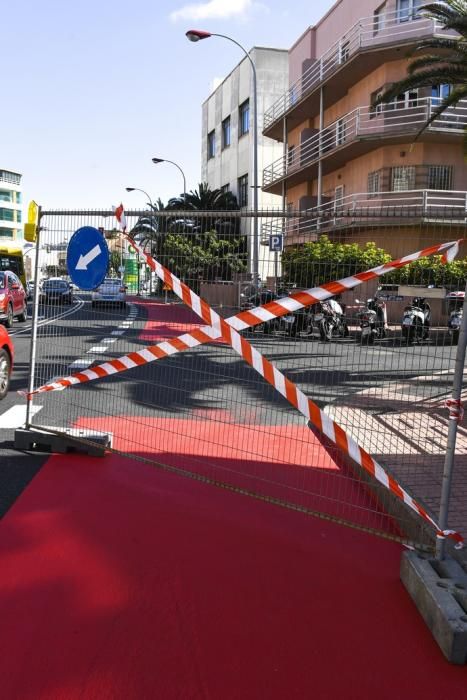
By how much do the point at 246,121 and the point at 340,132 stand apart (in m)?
18.7

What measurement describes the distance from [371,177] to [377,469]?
2624 cm

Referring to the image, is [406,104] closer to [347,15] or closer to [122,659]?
[347,15]

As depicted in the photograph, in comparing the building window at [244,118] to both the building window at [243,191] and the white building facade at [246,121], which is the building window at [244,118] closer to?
the white building facade at [246,121]

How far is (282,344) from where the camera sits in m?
4.89

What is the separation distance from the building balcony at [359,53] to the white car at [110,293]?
21.9 meters

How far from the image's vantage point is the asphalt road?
459 centimetres

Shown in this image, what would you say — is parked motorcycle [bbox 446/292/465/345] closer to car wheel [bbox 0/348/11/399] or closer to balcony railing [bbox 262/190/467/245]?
balcony railing [bbox 262/190/467/245]

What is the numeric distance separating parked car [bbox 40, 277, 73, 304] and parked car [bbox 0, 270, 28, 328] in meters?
13.7

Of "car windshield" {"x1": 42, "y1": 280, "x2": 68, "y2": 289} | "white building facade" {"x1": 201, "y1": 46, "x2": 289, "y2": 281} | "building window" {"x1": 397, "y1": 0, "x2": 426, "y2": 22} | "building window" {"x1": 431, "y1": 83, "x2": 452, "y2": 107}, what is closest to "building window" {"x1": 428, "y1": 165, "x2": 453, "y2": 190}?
"building window" {"x1": 431, "y1": 83, "x2": 452, "y2": 107}

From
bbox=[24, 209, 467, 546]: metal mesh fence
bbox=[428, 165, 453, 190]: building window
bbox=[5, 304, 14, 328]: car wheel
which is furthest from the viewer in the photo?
bbox=[428, 165, 453, 190]: building window

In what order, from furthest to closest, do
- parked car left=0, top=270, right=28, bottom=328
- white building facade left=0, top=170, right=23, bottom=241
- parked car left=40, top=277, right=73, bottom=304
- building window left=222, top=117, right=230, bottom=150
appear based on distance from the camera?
white building facade left=0, top=170, right=23, bottom=241 → building window left=222, top=117, right=230, bottom=150 → parked car left=0, top=270, right=28, bottom=328 → parked car left=40, top=277, right=73, bottom=304

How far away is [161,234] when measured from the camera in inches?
207

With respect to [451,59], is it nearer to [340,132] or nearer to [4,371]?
[340,132]

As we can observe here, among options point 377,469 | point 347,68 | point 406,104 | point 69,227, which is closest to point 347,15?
point 347,68
